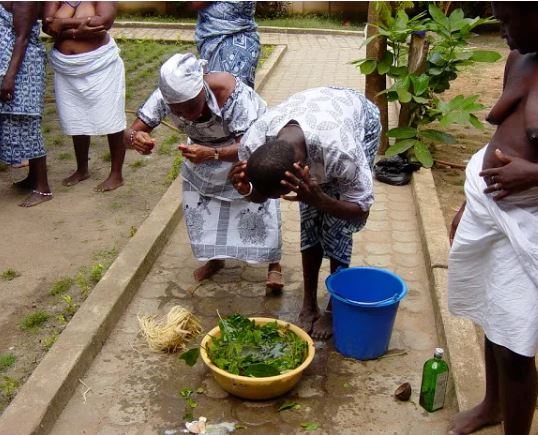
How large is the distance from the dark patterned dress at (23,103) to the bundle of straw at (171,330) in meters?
2.13

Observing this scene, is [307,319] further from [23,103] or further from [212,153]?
[23,103]

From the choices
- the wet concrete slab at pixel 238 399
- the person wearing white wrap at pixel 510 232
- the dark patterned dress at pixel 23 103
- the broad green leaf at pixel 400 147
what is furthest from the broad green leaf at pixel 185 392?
the broad green leaf at pixel 400 147

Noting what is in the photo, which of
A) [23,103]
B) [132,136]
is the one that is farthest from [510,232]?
[23,103]

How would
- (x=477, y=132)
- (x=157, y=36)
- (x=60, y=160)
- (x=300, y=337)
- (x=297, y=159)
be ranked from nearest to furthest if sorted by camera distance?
(x=297, y=159) < (x=300, y=337) < (x=60, y=160) < (x=477, y=132) < (x=157, y=36)

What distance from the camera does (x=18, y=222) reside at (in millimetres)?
4926

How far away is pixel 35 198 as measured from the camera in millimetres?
5242

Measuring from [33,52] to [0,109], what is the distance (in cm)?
49

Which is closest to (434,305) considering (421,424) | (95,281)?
(421,424)

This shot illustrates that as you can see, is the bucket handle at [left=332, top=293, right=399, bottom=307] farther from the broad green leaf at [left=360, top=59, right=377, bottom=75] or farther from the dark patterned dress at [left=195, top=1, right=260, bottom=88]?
the broad green leaf at [left=360, top=59, right=377, bottom=75]

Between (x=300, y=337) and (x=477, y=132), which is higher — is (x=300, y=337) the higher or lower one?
the higher one

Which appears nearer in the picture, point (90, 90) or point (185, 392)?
point (185, 392)

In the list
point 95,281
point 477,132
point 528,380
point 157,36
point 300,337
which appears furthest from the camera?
point 157,36

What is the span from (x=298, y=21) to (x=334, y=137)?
44.7 feet

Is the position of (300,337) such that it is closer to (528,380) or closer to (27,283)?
(528,380)
